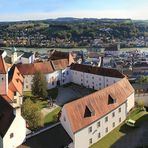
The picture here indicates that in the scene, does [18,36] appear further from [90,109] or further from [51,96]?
[90,109]

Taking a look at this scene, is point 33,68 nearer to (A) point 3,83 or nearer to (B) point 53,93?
(B) point 53,93

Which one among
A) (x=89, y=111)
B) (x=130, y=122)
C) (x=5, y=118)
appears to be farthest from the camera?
(x=130, y=122)

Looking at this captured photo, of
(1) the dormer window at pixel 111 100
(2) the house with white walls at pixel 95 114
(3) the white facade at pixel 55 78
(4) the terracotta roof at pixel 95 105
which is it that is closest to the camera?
(2) the house with white walls at pixel 95 114

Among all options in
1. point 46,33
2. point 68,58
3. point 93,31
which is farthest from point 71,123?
point 46,33

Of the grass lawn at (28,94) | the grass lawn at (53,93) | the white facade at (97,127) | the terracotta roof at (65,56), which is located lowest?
the grass lawn at (53,93)

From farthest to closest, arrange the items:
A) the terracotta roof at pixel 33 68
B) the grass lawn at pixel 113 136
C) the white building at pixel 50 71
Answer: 1. the terracotta roof at pixel 33 68
2. the white building at pixel 50 71
3. the grass lawn at pixel 113 136

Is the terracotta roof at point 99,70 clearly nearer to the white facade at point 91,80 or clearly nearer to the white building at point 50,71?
the white facade at point 91,80

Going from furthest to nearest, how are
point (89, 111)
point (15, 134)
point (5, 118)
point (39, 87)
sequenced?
point (39, 87) < point (89, 111) < point (5, 118) < point (15, 134)

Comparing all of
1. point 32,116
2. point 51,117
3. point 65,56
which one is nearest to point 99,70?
point 65,56

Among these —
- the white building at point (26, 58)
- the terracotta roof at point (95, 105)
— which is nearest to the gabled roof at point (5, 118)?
the terracotta roof at point (95, 105)
